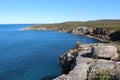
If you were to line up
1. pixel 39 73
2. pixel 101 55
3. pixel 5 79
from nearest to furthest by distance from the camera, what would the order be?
pixel 101 55
pixel 5 79
pixel 39 73

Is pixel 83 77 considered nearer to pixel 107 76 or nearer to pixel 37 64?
pixel 107 76

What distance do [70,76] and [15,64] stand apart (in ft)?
142

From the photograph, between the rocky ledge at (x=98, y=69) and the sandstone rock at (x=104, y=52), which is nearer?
the rocky ledge at (x=98, y=69)

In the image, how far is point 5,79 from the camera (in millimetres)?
53250

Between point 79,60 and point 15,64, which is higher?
point 79,60

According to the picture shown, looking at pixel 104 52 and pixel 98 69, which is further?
pixel 104 52

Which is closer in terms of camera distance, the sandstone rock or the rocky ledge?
the rocky ledge

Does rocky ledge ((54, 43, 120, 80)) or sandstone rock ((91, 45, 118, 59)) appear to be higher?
sandstone rock ((91, 45, 118, 59))

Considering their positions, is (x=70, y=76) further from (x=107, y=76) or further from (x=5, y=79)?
(x=5, y=79)

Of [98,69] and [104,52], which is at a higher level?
[104,52]

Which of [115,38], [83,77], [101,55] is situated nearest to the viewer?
[83,77]

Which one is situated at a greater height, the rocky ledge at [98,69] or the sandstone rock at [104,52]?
the sandstone rock at [104,52]

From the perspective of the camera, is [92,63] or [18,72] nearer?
[92,63]

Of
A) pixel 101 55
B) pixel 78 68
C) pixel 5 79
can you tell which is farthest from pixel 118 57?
pixel 5 79
